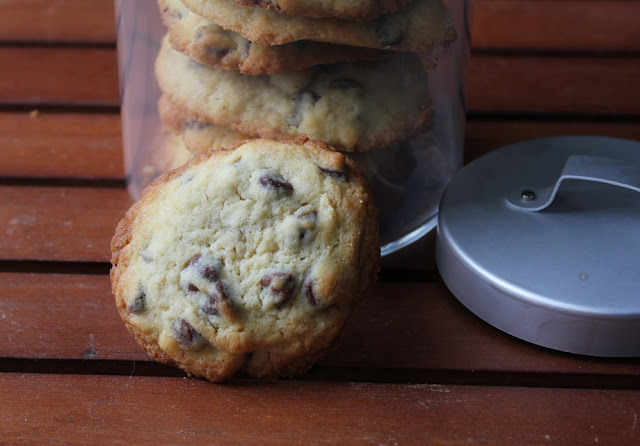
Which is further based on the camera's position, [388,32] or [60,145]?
[60,145]

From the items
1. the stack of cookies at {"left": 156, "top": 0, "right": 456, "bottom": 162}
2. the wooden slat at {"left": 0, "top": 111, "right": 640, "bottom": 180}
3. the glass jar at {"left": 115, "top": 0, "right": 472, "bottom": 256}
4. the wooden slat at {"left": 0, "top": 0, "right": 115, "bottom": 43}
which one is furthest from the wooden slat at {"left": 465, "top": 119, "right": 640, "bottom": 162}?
the wooden slat at {"left": 0, "top": 0, "right": 115, "bottom": 43}

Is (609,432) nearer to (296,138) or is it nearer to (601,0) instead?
(296,138)

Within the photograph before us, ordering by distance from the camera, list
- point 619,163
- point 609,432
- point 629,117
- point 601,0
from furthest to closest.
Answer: point 601,0
point 629,117
point 619,163
point 609,432

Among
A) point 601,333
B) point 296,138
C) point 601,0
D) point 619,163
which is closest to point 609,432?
point 601,333

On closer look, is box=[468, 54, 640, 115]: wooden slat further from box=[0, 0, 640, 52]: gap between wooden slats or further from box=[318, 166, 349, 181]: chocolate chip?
box=[318, 166, 349, 181]: chocolate chip

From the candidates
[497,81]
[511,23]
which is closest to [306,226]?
[497,81]

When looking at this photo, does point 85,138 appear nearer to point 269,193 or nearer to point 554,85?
point 269,193
